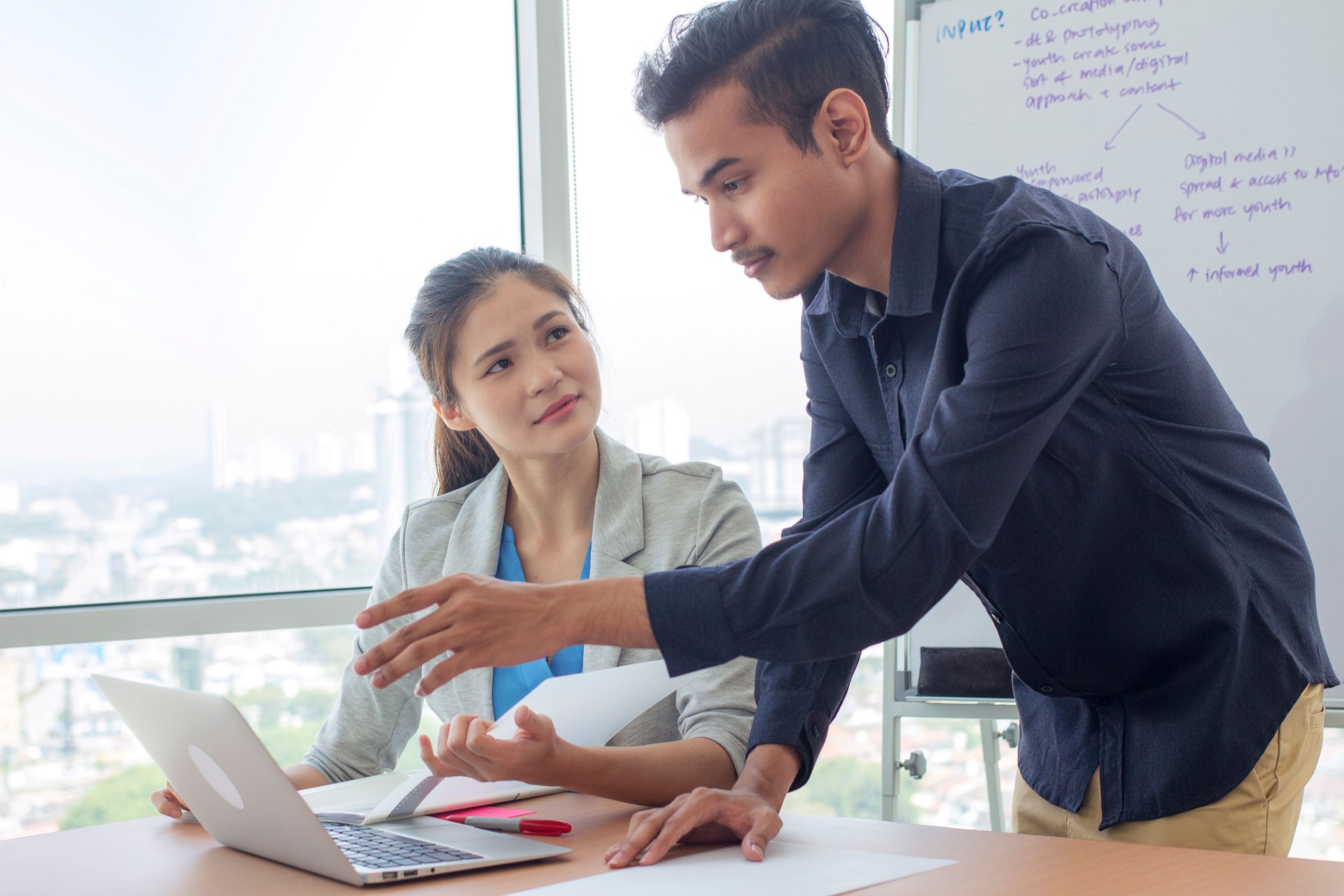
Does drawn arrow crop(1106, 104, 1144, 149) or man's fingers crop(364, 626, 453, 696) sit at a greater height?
drawn arrow crop(1106, 104, 1144, 149)

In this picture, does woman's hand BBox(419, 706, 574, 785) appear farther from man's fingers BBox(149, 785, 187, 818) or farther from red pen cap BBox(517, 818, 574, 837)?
man's fingers BBox(149, 785, 187, 818)

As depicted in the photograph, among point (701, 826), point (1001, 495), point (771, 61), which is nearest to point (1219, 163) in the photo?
point (771, 61)

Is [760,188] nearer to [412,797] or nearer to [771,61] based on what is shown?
[771,61]

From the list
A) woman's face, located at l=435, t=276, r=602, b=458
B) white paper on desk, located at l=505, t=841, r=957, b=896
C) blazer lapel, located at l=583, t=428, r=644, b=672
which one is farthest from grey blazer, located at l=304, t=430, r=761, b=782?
white paper on desk, located at l=505, t=841, r=957, b=896

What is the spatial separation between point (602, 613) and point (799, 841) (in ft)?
1.03

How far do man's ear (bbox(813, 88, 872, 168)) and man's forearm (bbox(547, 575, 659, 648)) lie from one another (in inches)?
18.7

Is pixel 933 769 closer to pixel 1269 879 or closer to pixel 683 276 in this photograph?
pixel 683 276

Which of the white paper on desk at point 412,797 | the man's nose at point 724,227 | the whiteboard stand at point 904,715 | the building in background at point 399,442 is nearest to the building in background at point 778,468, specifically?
the whiteboard stand at point 904,715

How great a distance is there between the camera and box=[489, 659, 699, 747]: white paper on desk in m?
1.02

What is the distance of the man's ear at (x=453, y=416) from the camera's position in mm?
1703

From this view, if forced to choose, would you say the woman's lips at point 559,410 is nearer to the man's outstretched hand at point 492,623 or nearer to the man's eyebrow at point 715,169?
the man's eyebrow at point 715,169

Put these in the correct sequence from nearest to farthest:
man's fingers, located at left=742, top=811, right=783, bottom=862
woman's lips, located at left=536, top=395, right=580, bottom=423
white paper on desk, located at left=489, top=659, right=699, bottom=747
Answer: man's fingers, located at left=742, top=811, right=783, bottom=862 → white paper on desk, located at left=489, top=659, right=699, bottom=747 → woman's lips, located at left=536, top=395, right=580, bottom=423

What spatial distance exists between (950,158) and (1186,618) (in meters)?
1.18

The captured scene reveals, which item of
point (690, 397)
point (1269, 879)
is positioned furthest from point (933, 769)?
point (1269, 879)
